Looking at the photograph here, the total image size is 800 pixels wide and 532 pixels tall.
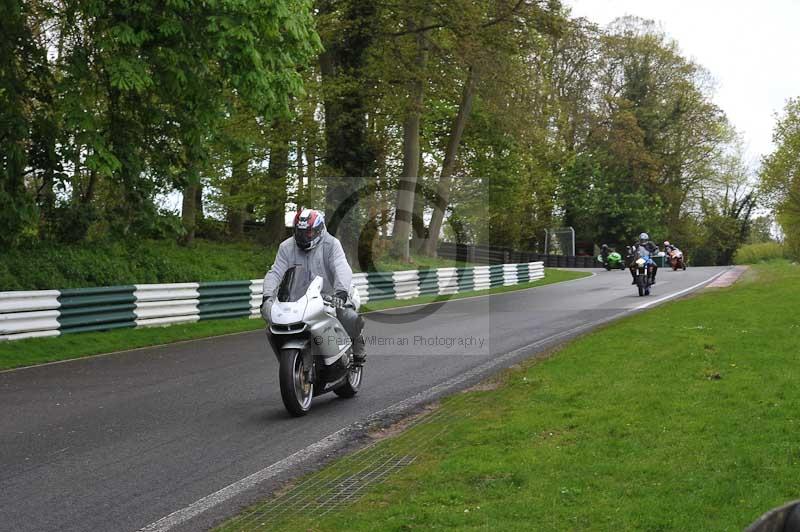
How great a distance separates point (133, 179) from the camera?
18000mm

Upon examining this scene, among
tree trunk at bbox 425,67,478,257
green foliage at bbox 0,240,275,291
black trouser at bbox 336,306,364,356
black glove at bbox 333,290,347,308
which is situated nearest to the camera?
black glove at bbox 333,290,347,308

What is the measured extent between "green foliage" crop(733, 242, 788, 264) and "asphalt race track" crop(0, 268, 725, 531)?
5977 cm

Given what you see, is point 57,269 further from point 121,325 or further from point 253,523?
point 253,523

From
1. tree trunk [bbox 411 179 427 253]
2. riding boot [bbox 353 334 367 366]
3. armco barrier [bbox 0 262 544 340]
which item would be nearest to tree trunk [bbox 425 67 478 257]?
tree trunk [bbox 411 179 427 253]

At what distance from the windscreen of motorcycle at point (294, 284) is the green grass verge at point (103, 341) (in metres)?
5.66

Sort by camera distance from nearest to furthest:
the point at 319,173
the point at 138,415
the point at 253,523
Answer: the point at 253,523 → the point at 138,415 → the point at 319,173

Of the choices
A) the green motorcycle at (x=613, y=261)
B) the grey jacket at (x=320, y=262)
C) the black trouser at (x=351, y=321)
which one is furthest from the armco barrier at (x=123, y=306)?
the green motorcycle at (x=613, y=261)

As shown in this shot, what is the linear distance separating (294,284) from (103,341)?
7642 millimetres

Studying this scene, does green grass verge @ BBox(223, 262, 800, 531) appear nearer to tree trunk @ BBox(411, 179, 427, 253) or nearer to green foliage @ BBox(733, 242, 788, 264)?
tree trunk @ BBox(411, 179, 427, 253)

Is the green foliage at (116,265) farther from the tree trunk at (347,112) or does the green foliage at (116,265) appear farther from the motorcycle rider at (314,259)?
the motorcycle rider at (314,259)

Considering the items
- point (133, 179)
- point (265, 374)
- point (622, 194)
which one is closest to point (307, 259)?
point (265, 374)

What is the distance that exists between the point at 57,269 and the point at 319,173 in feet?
38.5

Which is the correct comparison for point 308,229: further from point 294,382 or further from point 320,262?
point 294,382

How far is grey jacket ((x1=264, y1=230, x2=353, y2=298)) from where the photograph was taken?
368 inches
